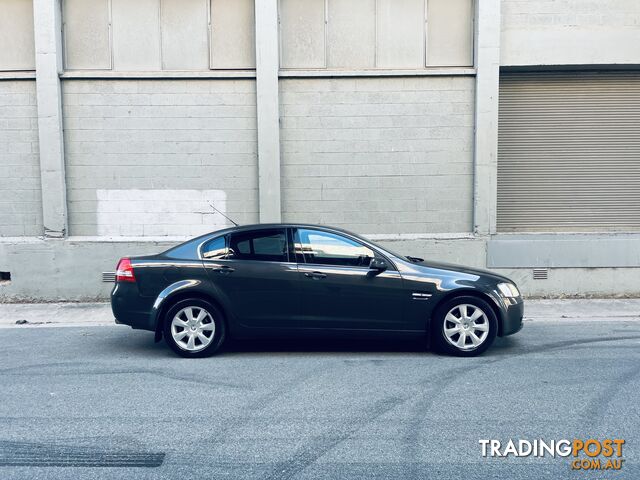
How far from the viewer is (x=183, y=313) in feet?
24.6

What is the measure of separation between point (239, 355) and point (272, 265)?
1150mm

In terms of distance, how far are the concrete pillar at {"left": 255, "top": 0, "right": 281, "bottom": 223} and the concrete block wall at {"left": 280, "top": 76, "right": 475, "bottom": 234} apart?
230mm

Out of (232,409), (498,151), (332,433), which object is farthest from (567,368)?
(498,151)

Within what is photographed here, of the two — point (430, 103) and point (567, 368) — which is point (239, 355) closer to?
point (567, 368)

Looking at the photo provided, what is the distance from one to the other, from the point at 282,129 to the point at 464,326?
5721 millimetres

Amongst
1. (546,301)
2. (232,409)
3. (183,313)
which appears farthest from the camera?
(546,301)

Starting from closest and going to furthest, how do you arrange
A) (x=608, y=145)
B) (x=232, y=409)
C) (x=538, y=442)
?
1. (x=538, y=442)
2. (x=232, y=409)
3. (x=608, y=145)

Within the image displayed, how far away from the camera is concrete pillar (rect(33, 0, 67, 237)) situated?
11359 millimetres

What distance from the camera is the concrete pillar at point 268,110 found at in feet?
37.4

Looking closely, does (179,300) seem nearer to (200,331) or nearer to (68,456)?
(200,331)

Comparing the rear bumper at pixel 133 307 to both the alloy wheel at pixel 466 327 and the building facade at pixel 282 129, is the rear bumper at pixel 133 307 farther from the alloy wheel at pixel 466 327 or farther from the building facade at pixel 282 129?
the building facade at pixel 282 129

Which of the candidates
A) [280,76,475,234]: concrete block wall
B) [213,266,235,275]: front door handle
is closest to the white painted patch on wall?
[280,76,475,234]: concrete block wall

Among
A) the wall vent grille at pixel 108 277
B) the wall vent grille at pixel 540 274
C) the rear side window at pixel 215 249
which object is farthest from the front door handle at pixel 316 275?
the wall vent grille at pixel 540 274

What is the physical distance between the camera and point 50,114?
11453 mm
